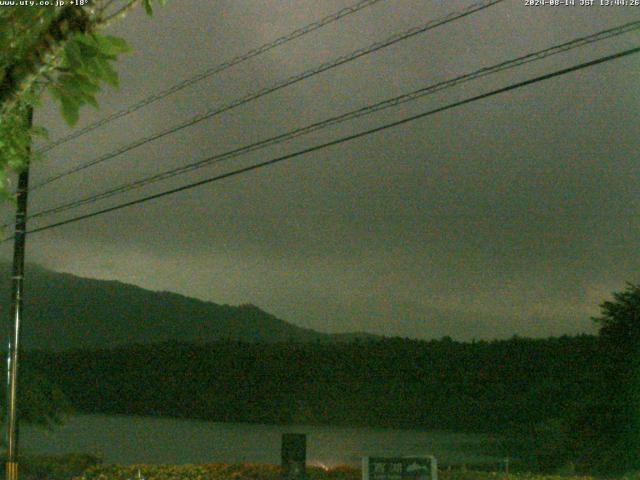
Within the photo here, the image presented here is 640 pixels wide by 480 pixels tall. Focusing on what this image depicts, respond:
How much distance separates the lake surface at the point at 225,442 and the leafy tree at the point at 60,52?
901 inches

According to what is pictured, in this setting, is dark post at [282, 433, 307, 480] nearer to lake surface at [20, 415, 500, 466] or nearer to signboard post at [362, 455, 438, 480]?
signboard post at [362, 455, 438, 480]

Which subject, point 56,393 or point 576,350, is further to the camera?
point 576,350

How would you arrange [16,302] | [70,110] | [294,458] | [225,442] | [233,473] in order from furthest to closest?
[225,442], [233,473], [16,302], [294,458], [70,110]

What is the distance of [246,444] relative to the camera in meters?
35.5

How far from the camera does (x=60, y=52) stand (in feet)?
13.0

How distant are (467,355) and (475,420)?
2818 mm

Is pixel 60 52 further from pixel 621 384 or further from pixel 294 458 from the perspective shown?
pixel 621 384

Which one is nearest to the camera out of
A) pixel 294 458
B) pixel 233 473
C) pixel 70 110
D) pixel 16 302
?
pixel 70 110

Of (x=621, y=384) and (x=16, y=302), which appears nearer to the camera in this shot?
(x=16, y=302)

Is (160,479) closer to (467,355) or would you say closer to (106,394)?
(467,355)

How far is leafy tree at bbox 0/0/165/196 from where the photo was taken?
382 centimetres

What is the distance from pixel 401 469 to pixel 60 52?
394 inches

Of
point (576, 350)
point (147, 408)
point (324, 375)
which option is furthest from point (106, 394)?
point (576, 350)

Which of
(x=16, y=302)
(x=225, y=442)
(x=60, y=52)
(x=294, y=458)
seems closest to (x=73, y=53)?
(x=60, y=52)
